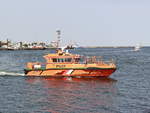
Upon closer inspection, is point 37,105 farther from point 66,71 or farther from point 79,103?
point 66,71

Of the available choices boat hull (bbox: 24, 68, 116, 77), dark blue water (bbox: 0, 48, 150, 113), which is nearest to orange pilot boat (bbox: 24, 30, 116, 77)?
boat hull (bbox: 24, 68, 116, 77)

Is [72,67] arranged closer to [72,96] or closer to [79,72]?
[79,72]

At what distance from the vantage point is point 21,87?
39.2 metres

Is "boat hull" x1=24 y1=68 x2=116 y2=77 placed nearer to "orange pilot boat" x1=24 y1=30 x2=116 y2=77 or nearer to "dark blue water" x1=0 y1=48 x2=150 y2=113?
"orange pilot boat" x1=24 y1=30 x2=116 y2=77

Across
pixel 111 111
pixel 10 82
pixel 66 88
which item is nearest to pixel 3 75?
pixel 10 82

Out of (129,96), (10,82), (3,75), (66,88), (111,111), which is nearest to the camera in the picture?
(111,111)

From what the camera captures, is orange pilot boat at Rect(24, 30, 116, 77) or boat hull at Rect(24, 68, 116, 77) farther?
boat hull at Rect(24, 68, 116, 77)

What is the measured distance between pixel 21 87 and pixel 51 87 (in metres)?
3.54

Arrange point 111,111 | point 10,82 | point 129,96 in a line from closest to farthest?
point 111,111
point 129,96
point 10,82

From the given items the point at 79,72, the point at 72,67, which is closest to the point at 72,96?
the point at 72,67

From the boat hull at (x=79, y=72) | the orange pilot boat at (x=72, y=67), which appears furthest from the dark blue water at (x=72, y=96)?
the orange pilot boat at (x=72, y=67)

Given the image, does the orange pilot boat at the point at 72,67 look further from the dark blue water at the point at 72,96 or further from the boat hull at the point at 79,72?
the dark blue water at the point at 72,96

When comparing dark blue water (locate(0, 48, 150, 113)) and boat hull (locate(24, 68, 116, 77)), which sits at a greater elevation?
boat hull (locate(24, 68, 116, 77))

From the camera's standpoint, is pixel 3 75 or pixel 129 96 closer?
pixel 129 96
